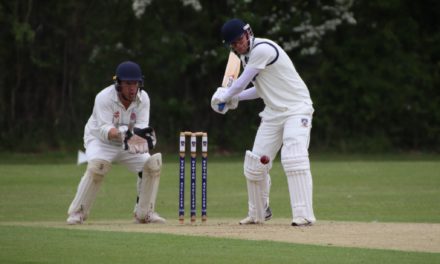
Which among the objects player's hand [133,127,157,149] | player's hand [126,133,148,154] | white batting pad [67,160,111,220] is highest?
player's hand [133,127,157,149]

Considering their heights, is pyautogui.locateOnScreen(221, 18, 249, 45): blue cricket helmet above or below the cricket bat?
above

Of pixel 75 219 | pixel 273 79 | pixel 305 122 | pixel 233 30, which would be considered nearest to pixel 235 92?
pixel 273 79

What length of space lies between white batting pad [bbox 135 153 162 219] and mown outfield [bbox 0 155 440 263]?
0.32 meters

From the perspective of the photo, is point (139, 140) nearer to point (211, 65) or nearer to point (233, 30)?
point (233, 30)

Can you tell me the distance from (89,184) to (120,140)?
61 cm

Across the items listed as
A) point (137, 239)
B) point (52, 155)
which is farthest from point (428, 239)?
point (52, 155)

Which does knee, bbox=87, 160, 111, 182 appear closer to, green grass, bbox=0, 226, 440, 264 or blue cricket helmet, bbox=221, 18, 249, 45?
green grass, bbox=0, 226, 440, 264

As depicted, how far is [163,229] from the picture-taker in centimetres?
1068

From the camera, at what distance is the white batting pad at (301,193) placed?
10617 millimetres

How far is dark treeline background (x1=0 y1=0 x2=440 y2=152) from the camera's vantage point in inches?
1080

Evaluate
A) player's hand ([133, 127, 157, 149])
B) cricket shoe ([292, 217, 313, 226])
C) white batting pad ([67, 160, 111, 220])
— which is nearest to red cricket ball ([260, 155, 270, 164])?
cricket shoe ([292, 217, 313, 226])

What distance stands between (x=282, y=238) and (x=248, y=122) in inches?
739

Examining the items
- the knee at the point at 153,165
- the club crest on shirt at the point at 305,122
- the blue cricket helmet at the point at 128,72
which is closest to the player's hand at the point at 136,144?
the knee at the point at 153,165

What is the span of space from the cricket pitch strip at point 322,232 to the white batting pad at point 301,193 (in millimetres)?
173
